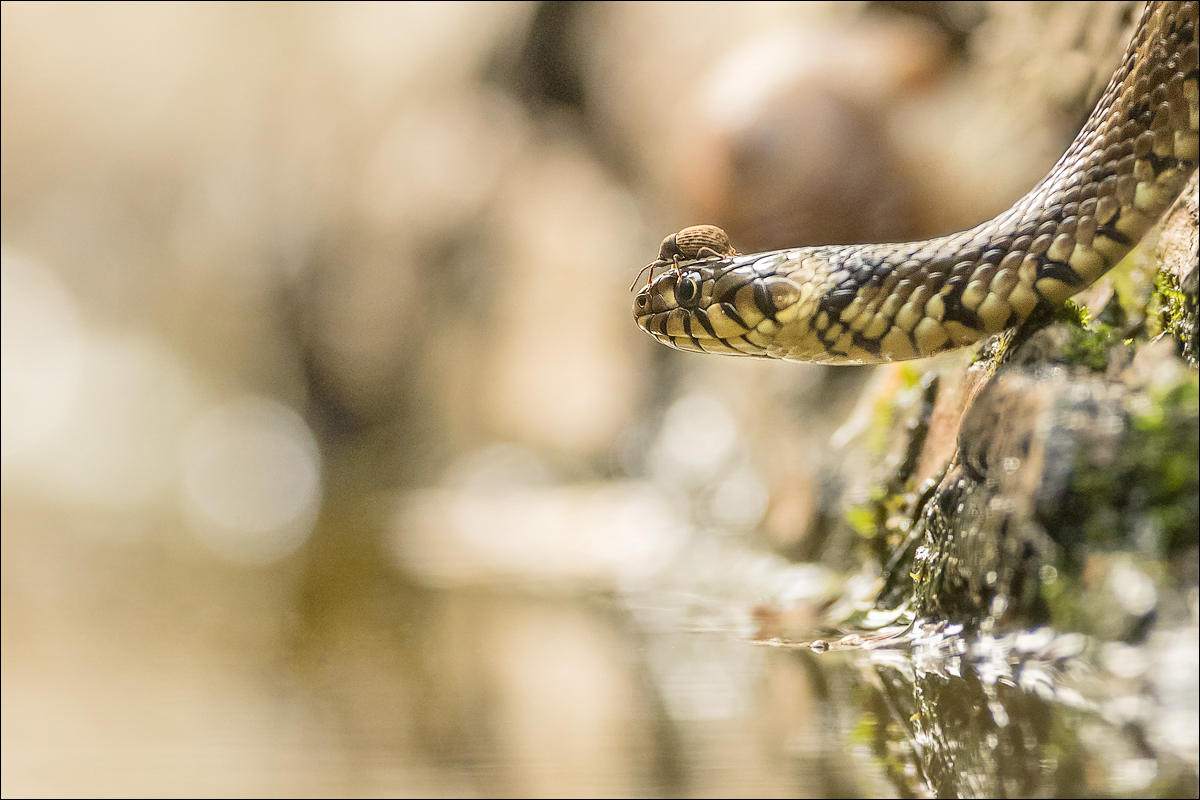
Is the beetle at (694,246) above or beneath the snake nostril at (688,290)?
above

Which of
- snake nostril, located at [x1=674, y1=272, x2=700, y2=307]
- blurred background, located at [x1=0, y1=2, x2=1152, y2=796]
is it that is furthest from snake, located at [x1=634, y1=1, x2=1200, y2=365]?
blurred background, located at [x1=0, y1=2, x2=1152, y2=796]

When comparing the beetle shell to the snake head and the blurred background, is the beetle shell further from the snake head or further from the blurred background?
the blurred background

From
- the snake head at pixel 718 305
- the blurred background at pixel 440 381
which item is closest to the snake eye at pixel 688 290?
the snake head at pixel 718 305

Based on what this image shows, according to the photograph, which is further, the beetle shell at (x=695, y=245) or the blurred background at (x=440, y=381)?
the beetle shell at (x=695, y=245)

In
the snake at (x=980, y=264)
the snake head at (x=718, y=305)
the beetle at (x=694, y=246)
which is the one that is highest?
the beetle at (x=694, y=246)

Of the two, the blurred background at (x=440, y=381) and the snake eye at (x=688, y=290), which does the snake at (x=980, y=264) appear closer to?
the snake eye at (x=688, y=290)

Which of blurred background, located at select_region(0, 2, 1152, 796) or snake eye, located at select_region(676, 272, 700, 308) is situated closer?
blurred background, located at select_region(0, 2, 1152, 796)

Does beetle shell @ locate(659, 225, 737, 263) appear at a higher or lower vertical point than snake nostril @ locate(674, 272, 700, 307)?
higher

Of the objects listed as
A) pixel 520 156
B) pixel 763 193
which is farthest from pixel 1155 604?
pixel 520 156
